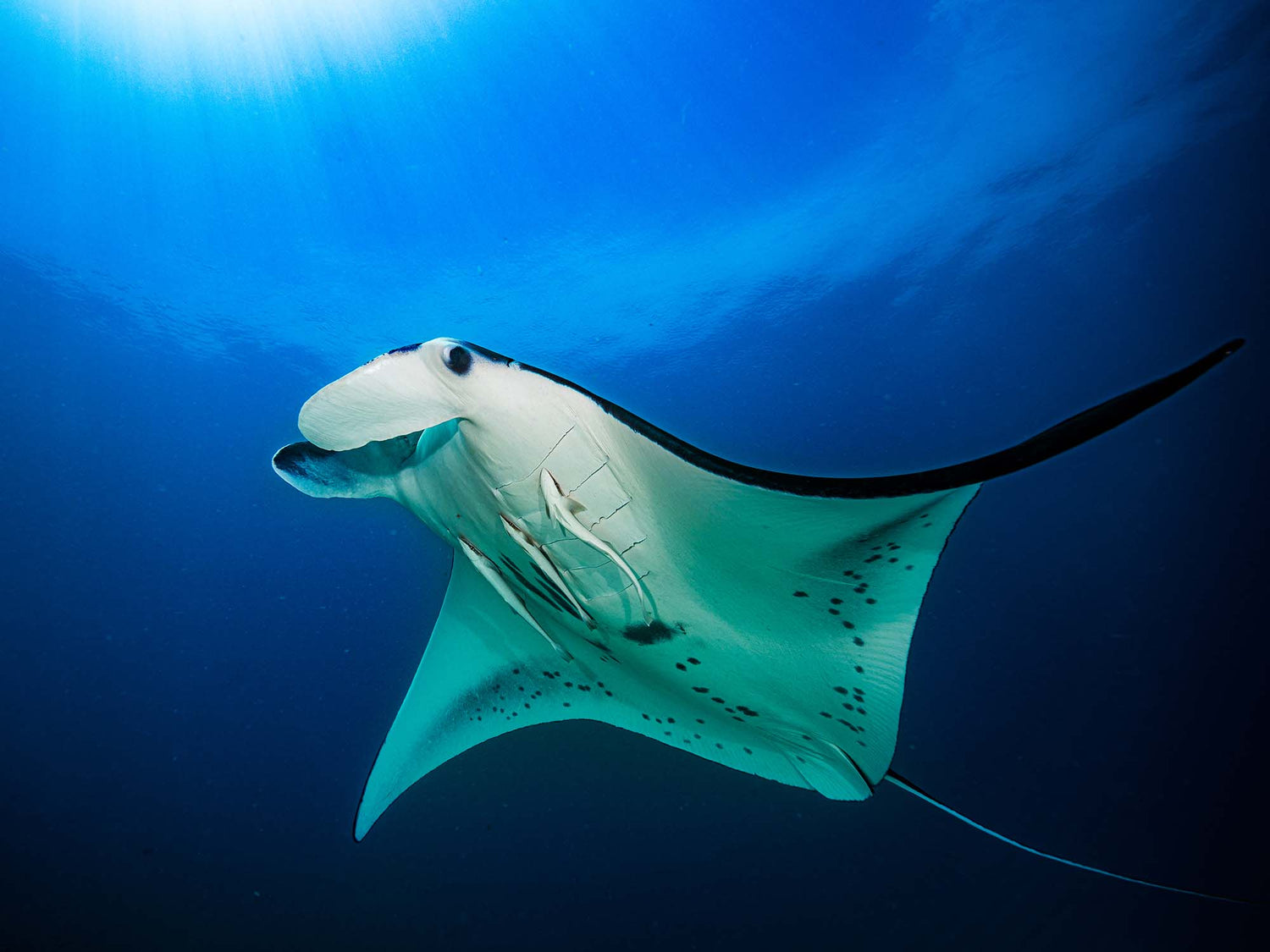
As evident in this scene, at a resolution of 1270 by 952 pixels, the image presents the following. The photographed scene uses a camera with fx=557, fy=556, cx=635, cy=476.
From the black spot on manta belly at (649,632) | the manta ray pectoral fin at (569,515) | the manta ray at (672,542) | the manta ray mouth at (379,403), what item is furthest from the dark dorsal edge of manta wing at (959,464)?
the black spot on manta belly at (649,632)

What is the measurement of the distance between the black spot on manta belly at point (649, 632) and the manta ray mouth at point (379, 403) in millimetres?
858

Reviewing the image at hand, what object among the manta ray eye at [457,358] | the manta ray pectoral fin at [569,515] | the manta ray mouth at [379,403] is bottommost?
the manta ray pectoral fin at [569,515]

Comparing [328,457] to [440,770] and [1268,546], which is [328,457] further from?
Answer: [1268,546]

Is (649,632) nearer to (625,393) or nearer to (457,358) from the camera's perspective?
(457,358)

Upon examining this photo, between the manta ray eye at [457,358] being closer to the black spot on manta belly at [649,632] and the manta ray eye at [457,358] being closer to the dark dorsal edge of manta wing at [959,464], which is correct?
the dark dorsal edge of manta wing at [959,464]

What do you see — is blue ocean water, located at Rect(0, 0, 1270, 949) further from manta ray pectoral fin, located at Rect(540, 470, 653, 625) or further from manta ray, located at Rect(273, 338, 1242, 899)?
manta ray pectoral fin, located at Rect(540, 470, 653, 625)

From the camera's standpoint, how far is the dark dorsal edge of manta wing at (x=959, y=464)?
89cm

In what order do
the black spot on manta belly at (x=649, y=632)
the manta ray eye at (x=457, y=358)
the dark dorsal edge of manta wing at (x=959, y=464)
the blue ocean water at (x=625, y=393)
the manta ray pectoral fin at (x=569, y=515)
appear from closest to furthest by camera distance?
the dark dorsal edge of manta wing at (x=959, y=464) → the manta ray eye at (x=457, y=358) → the manta ray pectoral fin at (x=569, y=515) → the black spot on manta belly at (x=649, y=632) → the blue ocean water at (x=625, y=393)

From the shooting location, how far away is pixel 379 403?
119cm

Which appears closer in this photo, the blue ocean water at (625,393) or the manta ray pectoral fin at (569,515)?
the manta ray pectoral fin at (569,515)

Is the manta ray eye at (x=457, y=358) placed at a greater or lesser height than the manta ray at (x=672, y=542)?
greater

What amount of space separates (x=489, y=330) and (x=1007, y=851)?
14391 millimetres

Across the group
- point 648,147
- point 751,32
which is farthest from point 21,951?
point 751,32

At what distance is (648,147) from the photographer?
9.75 m
